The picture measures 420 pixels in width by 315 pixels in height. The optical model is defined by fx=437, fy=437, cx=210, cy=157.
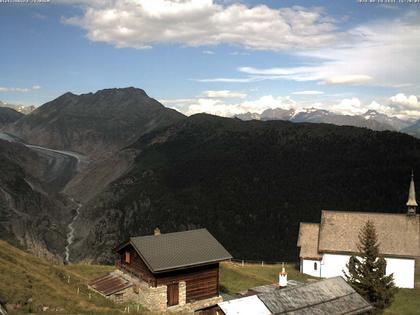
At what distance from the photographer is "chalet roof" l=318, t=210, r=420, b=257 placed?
185 ft

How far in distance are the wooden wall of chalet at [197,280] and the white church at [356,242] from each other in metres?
23.6

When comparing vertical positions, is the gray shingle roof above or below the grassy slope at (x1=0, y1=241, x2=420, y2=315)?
above

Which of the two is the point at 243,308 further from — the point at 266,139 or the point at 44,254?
the point at 266,139

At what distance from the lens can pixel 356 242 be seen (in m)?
57.6

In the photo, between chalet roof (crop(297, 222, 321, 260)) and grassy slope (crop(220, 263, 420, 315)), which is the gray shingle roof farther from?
chalet roof (crop(297, 222, 321, 260))

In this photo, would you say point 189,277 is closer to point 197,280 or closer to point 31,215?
point 197,280

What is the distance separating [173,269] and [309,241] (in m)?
30.3

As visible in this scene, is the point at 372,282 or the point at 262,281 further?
the point at 262,281

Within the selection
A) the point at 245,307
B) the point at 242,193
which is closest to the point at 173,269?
the point at 245,307

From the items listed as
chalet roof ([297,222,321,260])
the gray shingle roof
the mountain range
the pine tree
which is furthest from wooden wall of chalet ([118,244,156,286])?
the mountain range

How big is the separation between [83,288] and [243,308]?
17584 millimetres

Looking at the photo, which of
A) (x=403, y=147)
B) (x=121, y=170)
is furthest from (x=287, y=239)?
(x=121, y=170)

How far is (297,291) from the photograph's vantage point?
98.0ft

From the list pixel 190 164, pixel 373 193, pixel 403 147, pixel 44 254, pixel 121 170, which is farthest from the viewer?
pixel 121 170
